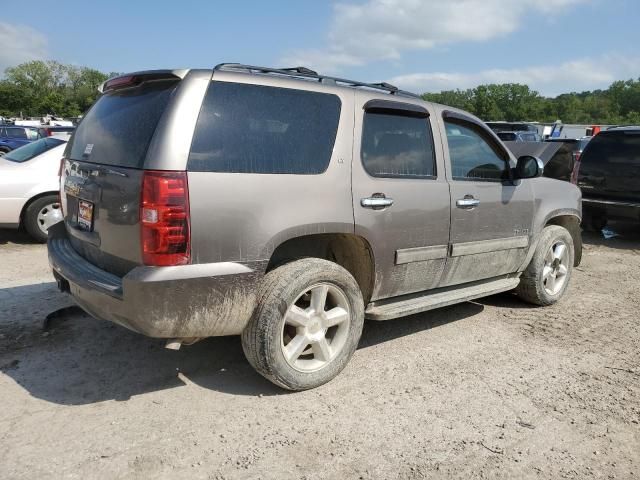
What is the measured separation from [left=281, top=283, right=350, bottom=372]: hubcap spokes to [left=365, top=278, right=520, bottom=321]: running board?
0.32 metres

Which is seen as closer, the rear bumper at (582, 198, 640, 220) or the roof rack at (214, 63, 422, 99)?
the roof rack at (214, 63, 422, 99)

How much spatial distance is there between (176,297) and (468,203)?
7.91ft

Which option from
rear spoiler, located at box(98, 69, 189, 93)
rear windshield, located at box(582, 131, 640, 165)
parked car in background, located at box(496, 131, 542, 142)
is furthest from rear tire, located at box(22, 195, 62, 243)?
parked car in background, located at box(496, 131, 542, 142)

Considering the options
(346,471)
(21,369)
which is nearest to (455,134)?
(346,471)

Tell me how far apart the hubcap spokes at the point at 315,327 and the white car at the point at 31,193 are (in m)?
4.94

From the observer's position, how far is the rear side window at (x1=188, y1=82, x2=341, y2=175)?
299 centimetres

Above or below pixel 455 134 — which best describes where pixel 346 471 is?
below

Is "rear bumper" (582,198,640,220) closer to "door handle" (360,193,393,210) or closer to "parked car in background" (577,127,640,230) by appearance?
"parked car in background" (577,127,640,230)

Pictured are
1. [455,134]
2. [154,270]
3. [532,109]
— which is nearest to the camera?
[154,270]

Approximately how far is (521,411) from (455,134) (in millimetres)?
2173

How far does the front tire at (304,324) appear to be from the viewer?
3.21 metres

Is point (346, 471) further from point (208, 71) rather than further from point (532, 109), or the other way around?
point (532, 109)

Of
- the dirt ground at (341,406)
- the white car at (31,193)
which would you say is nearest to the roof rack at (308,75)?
the dirt ground at (341,406)

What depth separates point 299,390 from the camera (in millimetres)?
3443
